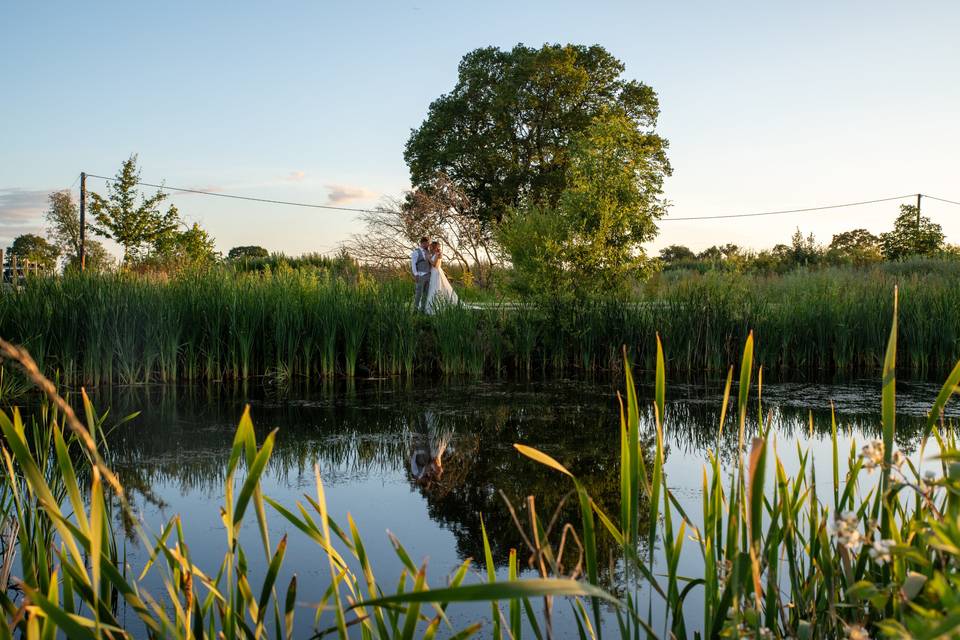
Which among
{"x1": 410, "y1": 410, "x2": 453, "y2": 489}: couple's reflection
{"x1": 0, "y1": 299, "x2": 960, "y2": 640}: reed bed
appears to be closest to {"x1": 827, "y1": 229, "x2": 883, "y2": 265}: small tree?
{"x1": 410, "y1": 410, "x2": 453, "y2": 489}: couple's reflection

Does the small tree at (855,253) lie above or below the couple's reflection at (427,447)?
above

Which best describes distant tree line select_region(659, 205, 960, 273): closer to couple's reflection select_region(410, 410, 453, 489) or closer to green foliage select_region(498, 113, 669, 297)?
green foliage select_region(498, 113, 669, 297)

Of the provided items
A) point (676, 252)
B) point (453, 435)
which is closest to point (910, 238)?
point (676, 252)

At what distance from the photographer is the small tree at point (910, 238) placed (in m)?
30.5

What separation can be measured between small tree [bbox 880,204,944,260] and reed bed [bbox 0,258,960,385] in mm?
20306

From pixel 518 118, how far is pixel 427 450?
28.2 m

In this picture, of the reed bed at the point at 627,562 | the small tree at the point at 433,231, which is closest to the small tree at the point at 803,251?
the small tree at the point at 433,231

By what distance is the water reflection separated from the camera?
15.7ft

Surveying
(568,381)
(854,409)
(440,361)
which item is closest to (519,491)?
(854,409)

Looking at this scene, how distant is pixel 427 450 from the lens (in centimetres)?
612

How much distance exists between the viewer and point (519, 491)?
15.9ft

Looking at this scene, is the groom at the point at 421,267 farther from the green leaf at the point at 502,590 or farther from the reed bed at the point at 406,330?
the green leaf at the point at 502,590

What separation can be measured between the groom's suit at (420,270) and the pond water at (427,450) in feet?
16.9

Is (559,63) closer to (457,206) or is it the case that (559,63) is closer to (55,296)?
(457,206)
